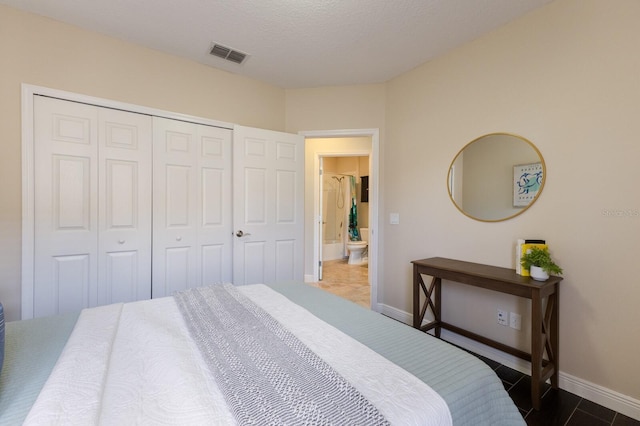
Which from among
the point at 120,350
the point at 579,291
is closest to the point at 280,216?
the point at 120,350

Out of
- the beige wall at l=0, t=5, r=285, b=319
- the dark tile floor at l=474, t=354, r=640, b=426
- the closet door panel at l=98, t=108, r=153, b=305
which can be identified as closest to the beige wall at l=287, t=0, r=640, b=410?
the dark tile floor at l=474, t=354, r=640, b=426

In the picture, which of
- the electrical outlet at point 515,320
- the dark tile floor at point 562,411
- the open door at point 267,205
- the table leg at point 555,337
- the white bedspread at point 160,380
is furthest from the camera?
the open door at point 267,205

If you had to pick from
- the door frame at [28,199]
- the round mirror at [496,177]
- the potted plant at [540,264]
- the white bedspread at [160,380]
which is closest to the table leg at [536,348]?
the potted plant at [540,264]

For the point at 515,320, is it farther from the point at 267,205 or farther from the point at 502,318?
the point at 267,205

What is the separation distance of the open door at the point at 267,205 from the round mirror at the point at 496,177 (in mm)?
1633

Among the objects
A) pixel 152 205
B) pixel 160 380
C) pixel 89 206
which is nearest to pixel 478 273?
pixel 160 380

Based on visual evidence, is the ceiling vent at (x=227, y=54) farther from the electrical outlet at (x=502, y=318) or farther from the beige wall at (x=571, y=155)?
the electrical outlet at (x=502, y=318)

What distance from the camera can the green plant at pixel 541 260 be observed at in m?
1.82

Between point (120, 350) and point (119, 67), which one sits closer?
point (120, 350)

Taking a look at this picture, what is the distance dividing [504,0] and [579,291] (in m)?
1.95

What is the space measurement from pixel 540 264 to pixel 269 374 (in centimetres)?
182

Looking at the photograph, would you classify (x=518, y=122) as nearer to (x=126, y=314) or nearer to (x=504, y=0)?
(x=504, y=0)

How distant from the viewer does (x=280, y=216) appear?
3.21 metres

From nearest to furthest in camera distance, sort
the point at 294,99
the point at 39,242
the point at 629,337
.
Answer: the point at 629,337, the point at 39,242, the point at 294,99
